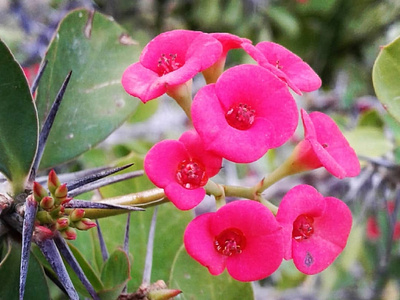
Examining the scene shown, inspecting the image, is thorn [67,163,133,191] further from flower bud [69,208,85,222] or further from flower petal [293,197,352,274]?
flower petal [293,197,352,274]

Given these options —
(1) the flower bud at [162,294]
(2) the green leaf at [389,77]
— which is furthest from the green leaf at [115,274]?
(2) the green leaf at [389,77]

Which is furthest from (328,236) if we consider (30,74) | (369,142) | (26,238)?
(30,74)

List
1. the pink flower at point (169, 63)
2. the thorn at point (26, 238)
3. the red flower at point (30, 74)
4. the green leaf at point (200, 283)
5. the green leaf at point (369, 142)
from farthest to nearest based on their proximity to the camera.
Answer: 1. the red flower at point (30, 74)
2. the green leaf at point (369, 142)
3. the green leaf at point (200, 283)
4. the pink flower at point (169, 63)
5. the thorn at point (26, 238)

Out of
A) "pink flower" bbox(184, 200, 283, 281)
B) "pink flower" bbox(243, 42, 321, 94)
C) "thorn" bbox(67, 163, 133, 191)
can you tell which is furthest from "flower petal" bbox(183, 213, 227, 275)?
"pink flower" bbox(243, 42, 321, 94)

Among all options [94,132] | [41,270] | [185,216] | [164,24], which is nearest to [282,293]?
[185,216]

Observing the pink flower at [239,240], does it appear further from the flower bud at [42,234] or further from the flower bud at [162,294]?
the flower bud at [42,234]
